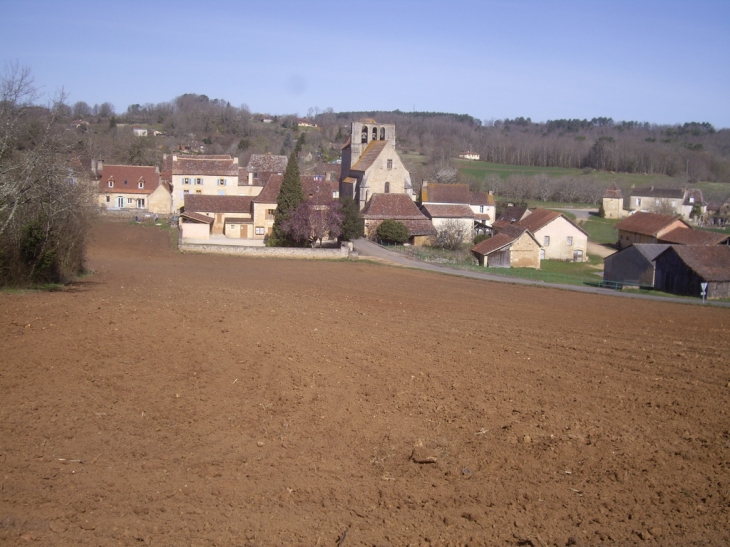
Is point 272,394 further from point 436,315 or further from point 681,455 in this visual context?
point 436,315

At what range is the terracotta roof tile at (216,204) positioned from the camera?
53.4 metres

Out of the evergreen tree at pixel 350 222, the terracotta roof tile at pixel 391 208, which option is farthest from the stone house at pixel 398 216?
the evergreen tree at pixel 350 222

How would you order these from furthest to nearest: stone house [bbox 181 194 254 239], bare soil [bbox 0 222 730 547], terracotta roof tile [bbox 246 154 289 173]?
terracotta roof tile [bbox 246 154 289 173]
stone house [bbox 181 194 254 239]
bare soil [bbox 0 222 730 547]

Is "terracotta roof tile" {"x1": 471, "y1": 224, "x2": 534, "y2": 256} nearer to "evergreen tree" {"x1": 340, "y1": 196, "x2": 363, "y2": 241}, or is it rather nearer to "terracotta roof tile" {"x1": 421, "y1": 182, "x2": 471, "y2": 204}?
"evergreen tree" {"x1": 340, "y1": 196, "x2": 363, "y2": 241}

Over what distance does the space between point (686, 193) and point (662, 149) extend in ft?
203

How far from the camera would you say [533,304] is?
2645cm

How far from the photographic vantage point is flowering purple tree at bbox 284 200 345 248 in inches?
1802

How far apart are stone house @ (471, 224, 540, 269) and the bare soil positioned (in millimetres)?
26488

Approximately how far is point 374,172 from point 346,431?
50188mm

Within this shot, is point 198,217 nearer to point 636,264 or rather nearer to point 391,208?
point 391,208

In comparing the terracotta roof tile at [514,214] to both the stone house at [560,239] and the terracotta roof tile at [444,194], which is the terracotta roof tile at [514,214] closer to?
the terracotta roof tile at [444,194]

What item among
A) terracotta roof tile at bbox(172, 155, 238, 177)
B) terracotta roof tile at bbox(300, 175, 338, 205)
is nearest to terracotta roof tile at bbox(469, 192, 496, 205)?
terracotta roof tile at bbox(300, 175, 338, 205)

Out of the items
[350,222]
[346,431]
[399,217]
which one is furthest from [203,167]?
[346,431]

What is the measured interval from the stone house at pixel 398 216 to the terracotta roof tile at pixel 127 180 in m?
27.7
